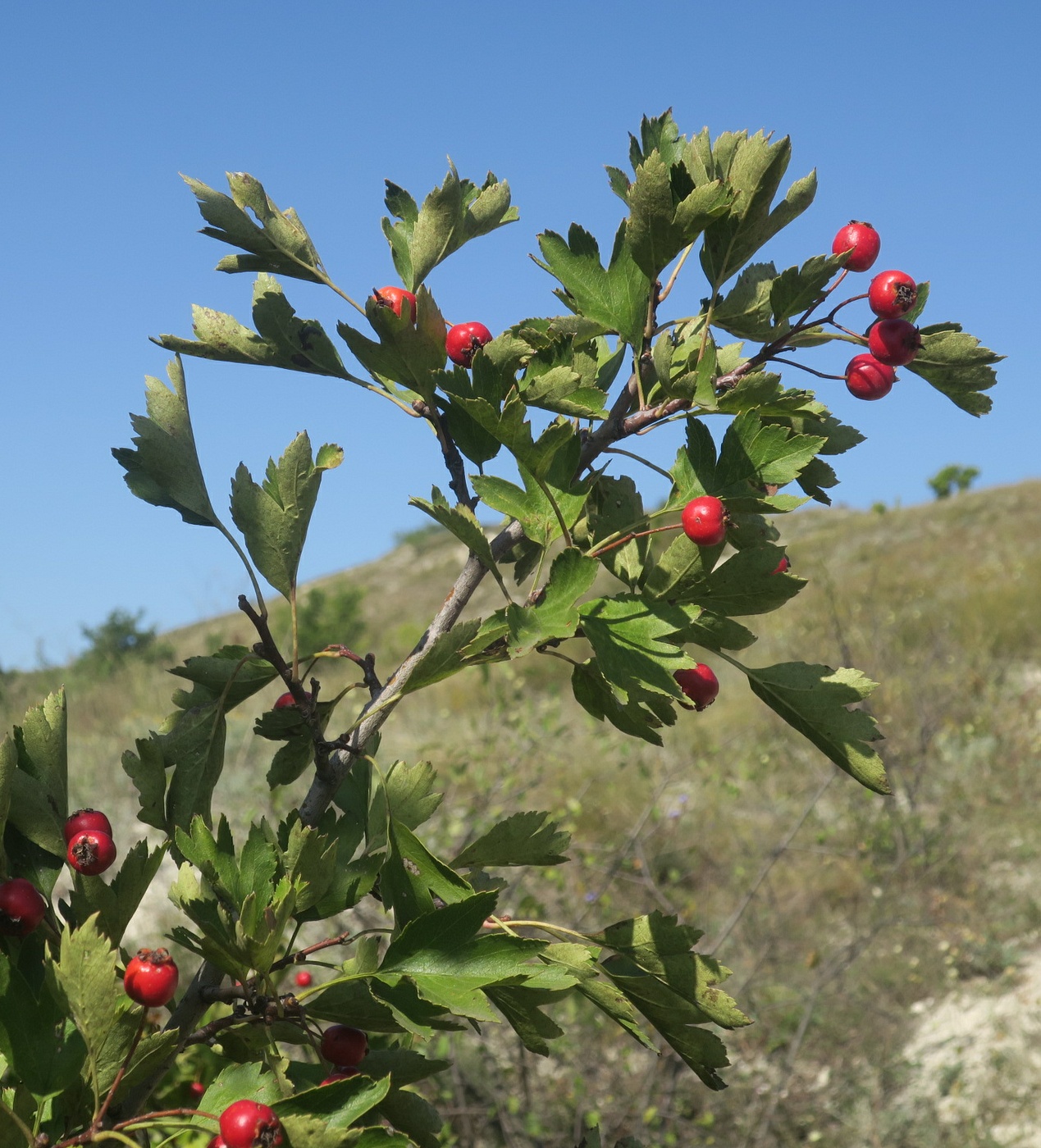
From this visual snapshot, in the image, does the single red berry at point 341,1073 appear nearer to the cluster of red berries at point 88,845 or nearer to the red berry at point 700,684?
the cluster of red berries at point 88,845

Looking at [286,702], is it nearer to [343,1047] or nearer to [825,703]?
[343,1047]

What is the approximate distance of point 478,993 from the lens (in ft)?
2.97

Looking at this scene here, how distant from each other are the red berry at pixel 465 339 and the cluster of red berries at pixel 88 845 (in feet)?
2.29

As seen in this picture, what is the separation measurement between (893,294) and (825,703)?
19.5 inches

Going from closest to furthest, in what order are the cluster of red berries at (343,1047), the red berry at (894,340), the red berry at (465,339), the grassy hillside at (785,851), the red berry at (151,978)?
the red berry at (151,978)
the cluster of red berries at (343,1047)
the red berry at (894,340)
the red berry at (465,339)
the grassy hillside at (785,851)

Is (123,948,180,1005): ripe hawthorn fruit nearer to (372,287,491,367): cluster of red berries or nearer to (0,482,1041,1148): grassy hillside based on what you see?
(372,287,491,367): cluster of red berries

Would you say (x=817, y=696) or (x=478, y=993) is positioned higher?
(x=817, y=696)

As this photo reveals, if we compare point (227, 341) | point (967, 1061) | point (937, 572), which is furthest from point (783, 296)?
point (937, 572)

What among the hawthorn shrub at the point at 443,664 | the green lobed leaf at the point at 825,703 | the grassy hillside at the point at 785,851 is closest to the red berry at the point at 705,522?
the hawthorn shrub at the point at 443,664

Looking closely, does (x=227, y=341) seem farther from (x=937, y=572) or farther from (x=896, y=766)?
(x=937, y=572)

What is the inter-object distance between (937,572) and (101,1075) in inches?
548

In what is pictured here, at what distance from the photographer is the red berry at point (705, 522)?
1021mm

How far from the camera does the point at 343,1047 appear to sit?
3.48ft

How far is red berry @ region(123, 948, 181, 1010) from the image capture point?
95 centimetres
